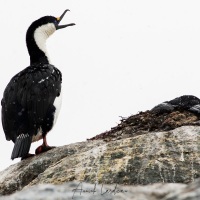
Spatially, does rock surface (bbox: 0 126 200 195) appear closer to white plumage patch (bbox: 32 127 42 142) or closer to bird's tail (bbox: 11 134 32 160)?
bird's tail (bbox: 11 134 32 160)

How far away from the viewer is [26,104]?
934cm

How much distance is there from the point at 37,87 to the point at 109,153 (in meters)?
2.79

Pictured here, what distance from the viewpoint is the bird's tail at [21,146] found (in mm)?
8867

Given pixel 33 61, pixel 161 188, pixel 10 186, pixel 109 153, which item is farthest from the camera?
pixel 33 61

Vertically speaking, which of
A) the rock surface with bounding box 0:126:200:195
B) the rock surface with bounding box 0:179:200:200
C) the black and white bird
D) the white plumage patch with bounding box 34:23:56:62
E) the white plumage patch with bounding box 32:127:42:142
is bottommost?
the rock surface with bounding box 0:179:200:200

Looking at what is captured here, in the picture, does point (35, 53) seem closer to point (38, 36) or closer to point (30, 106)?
point (38, 36)

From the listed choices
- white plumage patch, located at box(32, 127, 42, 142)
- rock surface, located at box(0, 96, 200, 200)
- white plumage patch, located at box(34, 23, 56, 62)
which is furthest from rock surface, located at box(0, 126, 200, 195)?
white plumage patch, located at box(34, 23, 56, 62)

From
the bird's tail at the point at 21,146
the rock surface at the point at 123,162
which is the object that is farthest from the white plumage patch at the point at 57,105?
the rock surface at the point at 123,162

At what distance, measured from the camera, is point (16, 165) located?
28.7ft

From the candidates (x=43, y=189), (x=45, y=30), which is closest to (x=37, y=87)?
(x=45, y=30)

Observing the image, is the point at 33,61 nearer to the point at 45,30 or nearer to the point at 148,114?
the point at 45,30

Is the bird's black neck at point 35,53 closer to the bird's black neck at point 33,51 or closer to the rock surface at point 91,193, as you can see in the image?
the bird's black neck at point 33,51

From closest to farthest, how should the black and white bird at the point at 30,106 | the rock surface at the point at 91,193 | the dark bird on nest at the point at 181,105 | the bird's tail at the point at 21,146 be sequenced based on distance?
the rock surface at the point at 91,193
the bird's tail at the point at 21,146
the black and white bird at the point at 30,106
the dark bird on nest at the point at 181,105

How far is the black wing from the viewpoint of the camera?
9.28 metres
